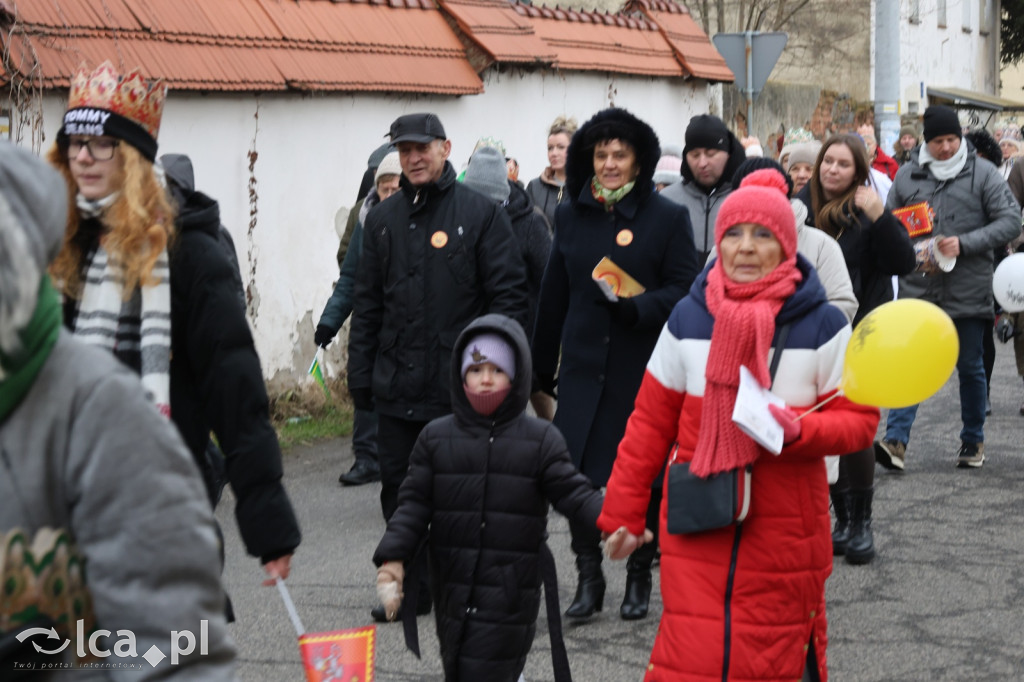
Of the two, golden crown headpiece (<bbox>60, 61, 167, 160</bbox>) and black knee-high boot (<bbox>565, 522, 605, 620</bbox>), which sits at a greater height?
golden crown headpiece (<bbox>60, 61, 167, 160</bbox>)

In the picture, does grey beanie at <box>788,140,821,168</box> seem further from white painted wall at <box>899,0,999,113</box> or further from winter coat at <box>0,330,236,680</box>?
white painted wall at <box>899,0,999,113</box>

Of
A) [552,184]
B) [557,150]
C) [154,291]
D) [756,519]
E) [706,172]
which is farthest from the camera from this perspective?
Result: [557,150]

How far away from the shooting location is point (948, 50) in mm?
37969

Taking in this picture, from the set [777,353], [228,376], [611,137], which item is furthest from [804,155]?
[228,376]

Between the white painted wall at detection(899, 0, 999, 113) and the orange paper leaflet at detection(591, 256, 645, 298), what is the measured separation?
93.3 ft

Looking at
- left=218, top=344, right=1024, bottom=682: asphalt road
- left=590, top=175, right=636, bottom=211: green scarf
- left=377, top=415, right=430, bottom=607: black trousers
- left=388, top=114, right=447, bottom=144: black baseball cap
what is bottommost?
left=218, top=344, right=1024, bottom=682: asphalt road

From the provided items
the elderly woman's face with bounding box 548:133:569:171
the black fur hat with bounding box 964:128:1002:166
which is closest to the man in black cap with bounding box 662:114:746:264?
the elderly woman's face with bounding box 548:133:569:171

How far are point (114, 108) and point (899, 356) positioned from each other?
218 cm

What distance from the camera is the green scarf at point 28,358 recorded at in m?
2.04

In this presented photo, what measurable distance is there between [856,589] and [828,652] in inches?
35.6

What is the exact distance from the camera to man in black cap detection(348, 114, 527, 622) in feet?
20.1

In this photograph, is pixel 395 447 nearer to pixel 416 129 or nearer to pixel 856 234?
pixel 416 129

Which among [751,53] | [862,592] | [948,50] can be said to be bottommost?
[862,592]

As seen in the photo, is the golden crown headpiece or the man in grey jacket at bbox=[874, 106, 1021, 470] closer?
the golden crown headpiece
